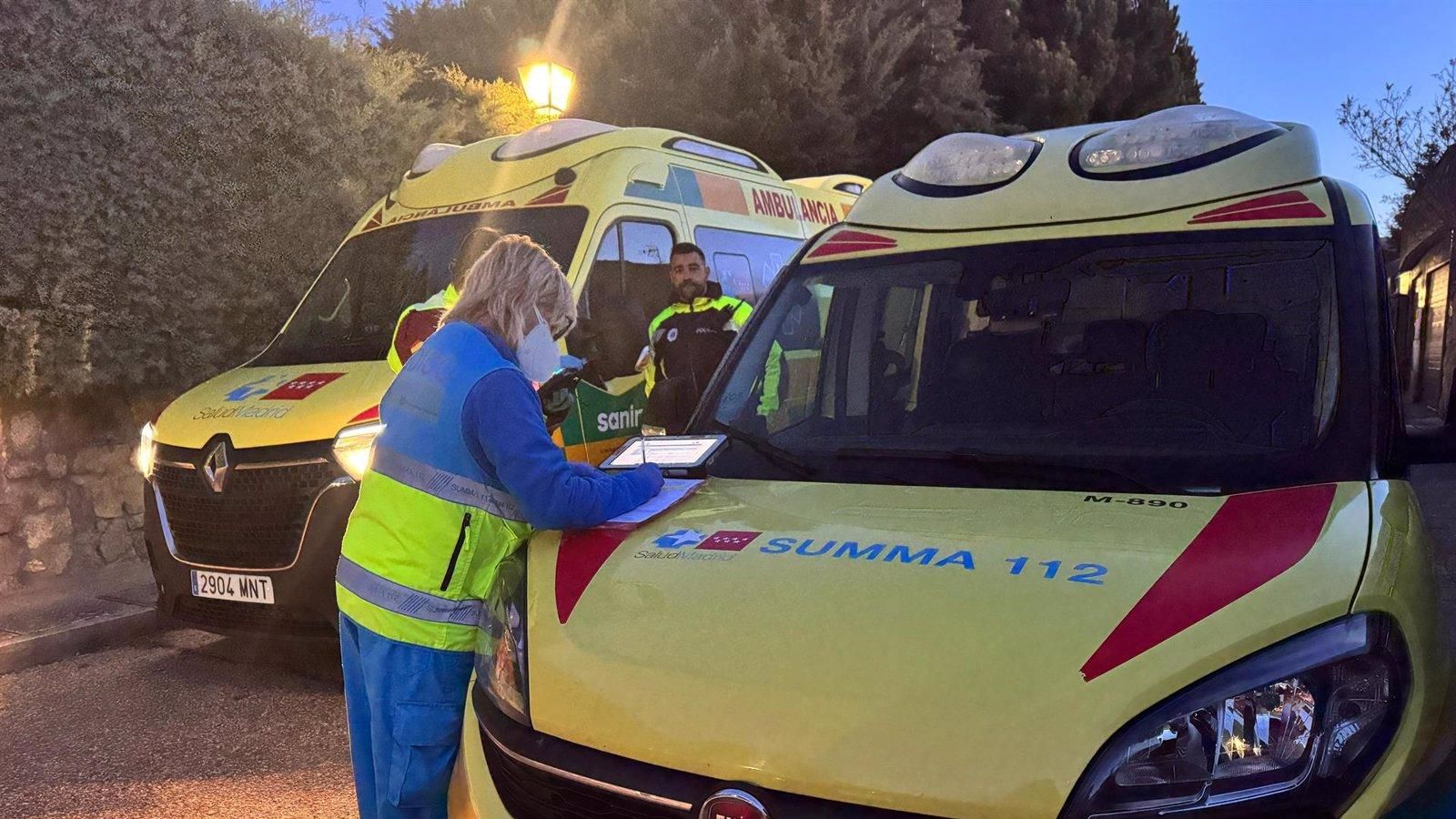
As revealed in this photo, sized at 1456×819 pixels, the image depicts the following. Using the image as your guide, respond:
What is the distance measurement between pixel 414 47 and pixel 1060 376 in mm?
21784

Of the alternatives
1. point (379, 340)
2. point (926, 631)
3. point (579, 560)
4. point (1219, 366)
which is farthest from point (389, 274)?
point (926, 631)

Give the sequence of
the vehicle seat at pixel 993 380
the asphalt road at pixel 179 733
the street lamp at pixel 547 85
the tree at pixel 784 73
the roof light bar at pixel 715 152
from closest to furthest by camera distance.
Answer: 1. the vehicle seat at pixel 993 380
2. the asphalt road at pixel 179 733
3. the roof light bar at pixel 715 152
4. the street lamp at pixel 547 85
5. the tree at pixel 784 73

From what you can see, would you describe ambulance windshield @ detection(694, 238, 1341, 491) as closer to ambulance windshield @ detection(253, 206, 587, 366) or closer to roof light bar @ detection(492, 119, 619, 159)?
ambulance windshield @ detection(253, 206, 587, 366)

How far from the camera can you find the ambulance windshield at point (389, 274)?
559 centimetres

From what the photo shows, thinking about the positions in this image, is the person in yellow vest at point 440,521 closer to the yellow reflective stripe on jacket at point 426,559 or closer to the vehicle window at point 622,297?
the yellow reflective stripe on jacket at point 426,559

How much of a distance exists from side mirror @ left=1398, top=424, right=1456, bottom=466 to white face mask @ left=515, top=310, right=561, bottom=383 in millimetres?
2017

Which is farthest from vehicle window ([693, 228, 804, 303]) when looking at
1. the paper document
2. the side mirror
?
the side mirror

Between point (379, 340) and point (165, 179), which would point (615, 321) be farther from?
point (165, 179)

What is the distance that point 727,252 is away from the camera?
7.04 m

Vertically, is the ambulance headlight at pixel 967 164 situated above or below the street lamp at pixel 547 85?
below

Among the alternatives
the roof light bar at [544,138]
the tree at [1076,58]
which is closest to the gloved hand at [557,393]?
the roof light bar at [544,138]

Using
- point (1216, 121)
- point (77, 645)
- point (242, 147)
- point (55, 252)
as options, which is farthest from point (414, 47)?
point (1216, 121)

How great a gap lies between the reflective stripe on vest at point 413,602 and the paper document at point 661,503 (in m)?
0.37

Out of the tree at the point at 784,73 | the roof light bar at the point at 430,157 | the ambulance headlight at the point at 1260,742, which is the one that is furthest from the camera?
the tree at the point at 784,73
